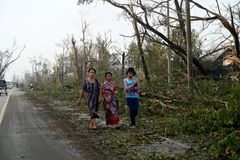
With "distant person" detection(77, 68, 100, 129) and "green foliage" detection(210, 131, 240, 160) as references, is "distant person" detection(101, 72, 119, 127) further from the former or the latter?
"green foliage" detection(210, 131, 240, 160)

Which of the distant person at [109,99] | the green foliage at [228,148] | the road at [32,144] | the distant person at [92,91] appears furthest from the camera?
the distant person at [109,99]

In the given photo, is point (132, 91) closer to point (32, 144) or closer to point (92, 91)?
point (92, 91)

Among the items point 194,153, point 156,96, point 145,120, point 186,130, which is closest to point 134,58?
point 156,96

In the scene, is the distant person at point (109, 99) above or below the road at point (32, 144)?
above

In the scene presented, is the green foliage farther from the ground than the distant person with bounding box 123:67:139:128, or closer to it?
closer to it

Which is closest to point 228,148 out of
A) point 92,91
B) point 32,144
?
point 32,144

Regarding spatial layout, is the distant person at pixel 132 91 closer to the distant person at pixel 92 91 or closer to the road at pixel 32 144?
the distant person at pixel 92 91

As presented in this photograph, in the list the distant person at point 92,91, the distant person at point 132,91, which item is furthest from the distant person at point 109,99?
the distant person at point 132,91

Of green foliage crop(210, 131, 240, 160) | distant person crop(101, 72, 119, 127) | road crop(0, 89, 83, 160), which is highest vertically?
distant person crop(101, 72, 119, 127)

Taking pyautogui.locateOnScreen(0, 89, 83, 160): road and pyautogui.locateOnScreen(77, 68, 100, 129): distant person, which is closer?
pyautogui.locateOnScreen(0, 89, 83, 160): road

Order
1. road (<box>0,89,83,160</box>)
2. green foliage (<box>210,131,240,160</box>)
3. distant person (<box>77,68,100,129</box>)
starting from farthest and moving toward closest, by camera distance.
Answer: distant person (<box>77,68,100,129</box>), road (<box>0,89,83,160</box>), green foliage (<box>210,131,240,160</box>)

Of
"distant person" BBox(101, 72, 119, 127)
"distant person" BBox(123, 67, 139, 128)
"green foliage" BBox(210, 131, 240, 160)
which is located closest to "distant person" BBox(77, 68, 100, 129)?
"distant person" BBox(101, 72, 119, 127)

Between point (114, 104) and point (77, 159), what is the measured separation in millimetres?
4541

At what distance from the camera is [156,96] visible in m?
16.0
